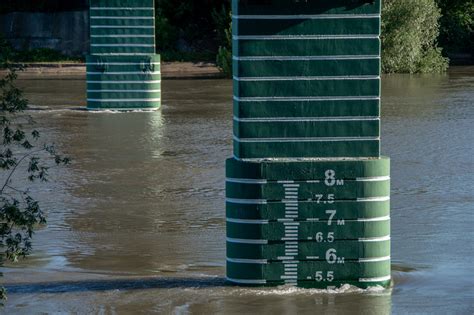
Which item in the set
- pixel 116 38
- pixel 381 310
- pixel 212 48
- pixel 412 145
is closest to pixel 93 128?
pixel 116 38

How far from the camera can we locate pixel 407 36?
35.1 m

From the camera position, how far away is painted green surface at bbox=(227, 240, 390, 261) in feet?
33.4

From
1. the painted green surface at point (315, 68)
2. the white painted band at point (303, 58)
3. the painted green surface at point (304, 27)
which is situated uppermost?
the painted green surface at point (304, 27)

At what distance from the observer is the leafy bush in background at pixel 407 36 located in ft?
116

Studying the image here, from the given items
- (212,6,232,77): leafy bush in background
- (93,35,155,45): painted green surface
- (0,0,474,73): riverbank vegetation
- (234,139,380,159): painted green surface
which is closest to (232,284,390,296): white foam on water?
(234,139,380,159): painted green surface

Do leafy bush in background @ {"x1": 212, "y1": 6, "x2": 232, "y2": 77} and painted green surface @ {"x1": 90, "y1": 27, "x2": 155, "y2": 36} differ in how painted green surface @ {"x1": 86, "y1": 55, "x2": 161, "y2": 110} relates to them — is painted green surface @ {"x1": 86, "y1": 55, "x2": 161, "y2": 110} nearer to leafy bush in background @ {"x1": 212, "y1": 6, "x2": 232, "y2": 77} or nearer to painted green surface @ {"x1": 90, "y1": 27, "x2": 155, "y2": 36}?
painted green surface @ {"x1": 90, "y1": 27, "x2": 155, "y2": 36}

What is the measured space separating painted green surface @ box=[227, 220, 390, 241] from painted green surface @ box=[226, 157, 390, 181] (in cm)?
38

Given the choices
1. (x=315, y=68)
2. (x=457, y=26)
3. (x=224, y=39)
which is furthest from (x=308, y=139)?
(x=457, y=26)

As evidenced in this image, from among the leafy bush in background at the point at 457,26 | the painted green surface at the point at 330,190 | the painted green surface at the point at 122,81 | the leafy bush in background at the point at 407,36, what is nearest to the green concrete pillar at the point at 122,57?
the painted green surface at the point at 122,81

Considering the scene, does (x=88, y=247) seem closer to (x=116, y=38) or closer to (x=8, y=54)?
(x=8, y=54)

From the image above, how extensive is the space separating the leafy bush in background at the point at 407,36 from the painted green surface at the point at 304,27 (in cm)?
2521

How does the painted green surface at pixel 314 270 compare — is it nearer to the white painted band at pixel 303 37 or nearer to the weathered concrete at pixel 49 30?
the white painted band at pixel 303 37

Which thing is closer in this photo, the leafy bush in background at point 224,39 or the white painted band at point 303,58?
the white painted band at point 303,58

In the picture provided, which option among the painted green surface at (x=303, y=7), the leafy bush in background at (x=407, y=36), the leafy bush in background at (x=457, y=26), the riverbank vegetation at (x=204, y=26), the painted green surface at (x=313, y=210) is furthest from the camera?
the leafy bush in background at (x=457, y=26)
